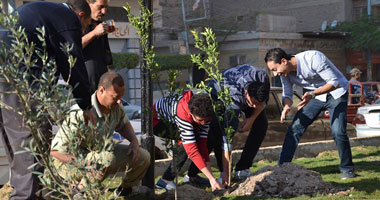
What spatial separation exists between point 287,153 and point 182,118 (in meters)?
1.81

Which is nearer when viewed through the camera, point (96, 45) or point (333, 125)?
point (96, 45)

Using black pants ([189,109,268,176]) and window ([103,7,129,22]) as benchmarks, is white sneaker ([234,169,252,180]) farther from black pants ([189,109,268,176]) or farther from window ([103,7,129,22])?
window ([103,7,129,22])

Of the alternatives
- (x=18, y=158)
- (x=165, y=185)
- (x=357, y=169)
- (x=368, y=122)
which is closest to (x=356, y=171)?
(x=357, y=169)

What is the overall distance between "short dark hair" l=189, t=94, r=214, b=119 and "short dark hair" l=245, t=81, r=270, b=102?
66 centimetres

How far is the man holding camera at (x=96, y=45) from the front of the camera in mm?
6062

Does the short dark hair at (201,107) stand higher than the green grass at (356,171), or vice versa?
the short dark hair at (201,107)

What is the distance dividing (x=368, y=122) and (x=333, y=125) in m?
5.83

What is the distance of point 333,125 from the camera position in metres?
7.18

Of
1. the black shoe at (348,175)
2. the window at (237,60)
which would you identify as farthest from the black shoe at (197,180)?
the window at (237,60)

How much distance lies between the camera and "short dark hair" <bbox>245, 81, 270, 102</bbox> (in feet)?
20.9

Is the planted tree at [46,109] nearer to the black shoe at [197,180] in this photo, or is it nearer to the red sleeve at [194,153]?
the red sleeve at [194,153]

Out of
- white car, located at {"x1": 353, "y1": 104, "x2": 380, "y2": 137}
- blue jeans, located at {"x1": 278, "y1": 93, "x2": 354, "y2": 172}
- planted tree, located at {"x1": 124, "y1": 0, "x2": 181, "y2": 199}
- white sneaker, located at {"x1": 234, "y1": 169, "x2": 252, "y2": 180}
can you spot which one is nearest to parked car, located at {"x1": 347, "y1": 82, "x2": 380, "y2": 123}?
white car, located at {"x1": 353, "y1": 104, "x2": 380, "y2": 137}

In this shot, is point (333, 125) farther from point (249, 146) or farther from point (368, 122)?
point (368, 122)

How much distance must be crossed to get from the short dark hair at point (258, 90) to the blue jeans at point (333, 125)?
1089 millimetres
